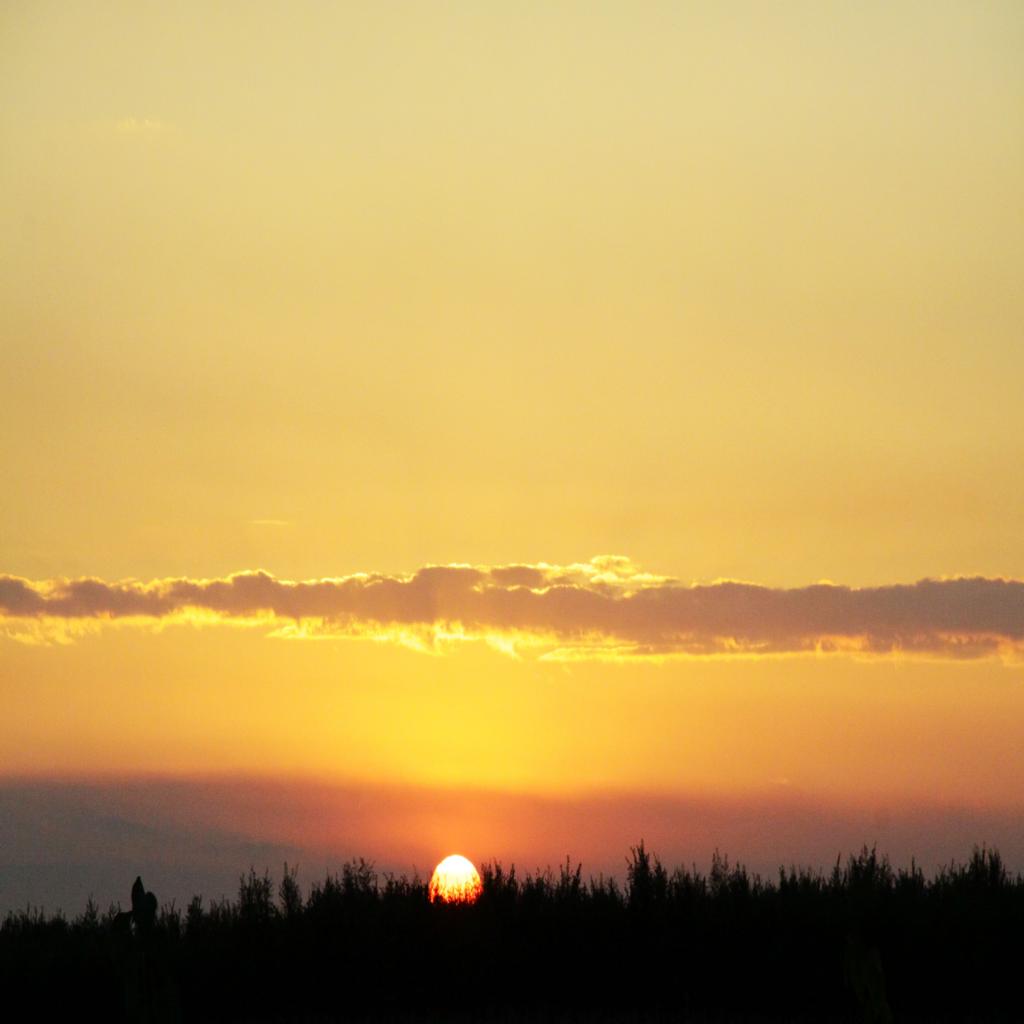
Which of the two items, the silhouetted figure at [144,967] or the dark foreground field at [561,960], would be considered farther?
the dark foreground field at [561,960]

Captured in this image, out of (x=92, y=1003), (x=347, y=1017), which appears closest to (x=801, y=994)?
(x=347, y=1017)

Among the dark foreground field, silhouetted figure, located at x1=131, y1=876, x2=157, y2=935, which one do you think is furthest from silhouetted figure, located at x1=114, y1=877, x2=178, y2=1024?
the dark foreground field

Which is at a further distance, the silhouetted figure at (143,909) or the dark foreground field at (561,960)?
the dark foreground field at (561,960)

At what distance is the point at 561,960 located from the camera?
59.9 ft

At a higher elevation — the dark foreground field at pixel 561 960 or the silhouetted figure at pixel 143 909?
the silhouetted figure at pixel 143 909

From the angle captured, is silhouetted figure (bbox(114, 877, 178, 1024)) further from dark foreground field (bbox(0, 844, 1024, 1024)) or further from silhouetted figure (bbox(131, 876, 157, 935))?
dark foreground field (bbox(0, 844, 1024, 1024))

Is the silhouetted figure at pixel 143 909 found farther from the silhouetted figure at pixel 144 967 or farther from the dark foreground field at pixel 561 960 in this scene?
the dark foreground field at pixel 561 960

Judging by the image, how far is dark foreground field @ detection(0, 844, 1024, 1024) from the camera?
17.3 meters

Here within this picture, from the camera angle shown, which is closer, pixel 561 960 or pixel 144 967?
pixel 144 967

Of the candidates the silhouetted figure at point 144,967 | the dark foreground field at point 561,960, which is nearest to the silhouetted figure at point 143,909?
the silhouetted figure at point 144,967

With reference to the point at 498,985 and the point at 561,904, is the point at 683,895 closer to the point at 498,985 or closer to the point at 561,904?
the point at 561,904

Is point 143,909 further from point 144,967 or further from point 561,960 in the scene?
point 561,960

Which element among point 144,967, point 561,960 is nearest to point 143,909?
point 144,967

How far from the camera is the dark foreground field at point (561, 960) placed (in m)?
17.3
